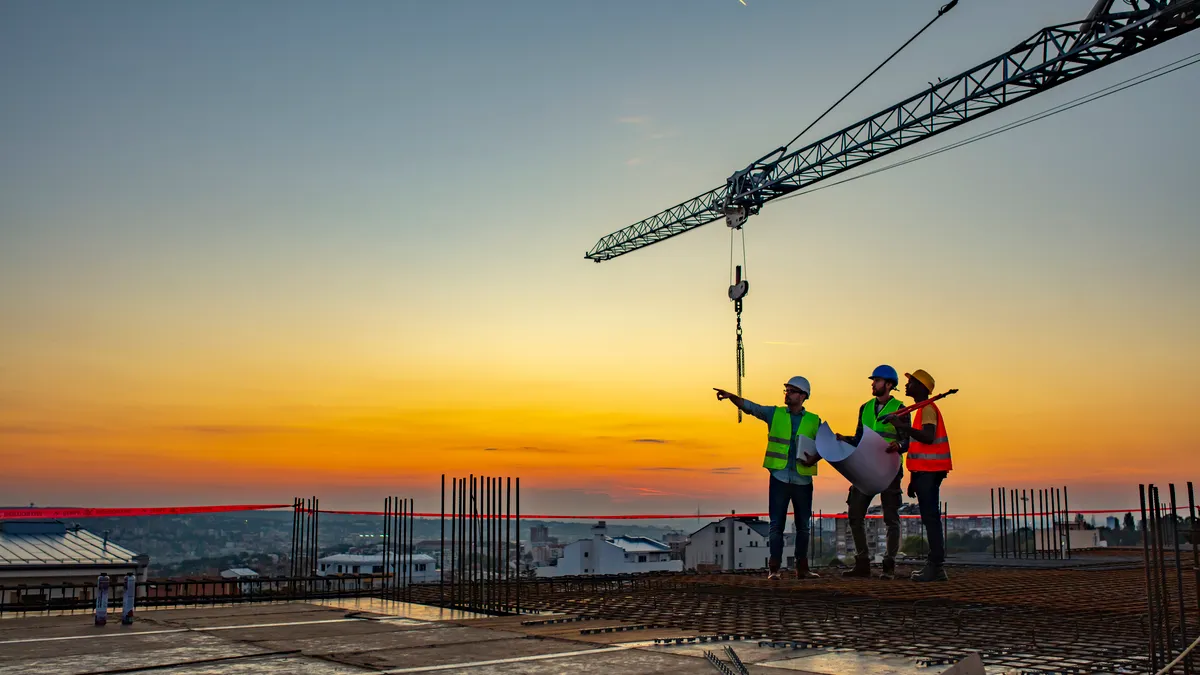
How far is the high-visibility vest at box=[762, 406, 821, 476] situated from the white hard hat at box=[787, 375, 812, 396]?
360 mm

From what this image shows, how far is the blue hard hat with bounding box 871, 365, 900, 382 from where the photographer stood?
14562 mm

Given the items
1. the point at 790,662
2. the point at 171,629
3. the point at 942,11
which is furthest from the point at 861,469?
the point at 942,11

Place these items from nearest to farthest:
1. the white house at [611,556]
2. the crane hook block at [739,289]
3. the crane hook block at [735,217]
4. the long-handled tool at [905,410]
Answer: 1. the long-handled tool at [905,410]
2. the crane hook block at [739,289]
3. the crane hook block at [735,217]
4. the white house at [611,556]

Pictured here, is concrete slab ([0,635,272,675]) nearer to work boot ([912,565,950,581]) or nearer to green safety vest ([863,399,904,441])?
green safety vest ([863,399,904,441])

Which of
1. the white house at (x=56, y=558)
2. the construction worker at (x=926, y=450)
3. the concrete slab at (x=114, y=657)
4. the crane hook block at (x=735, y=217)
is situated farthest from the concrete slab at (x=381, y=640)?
the crane hook block at (x=735, y=217)

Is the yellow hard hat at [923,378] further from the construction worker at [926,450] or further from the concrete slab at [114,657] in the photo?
the concrete slab at [114,657]

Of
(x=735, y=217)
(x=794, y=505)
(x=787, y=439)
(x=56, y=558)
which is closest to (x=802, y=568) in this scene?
(x=794, y=505)

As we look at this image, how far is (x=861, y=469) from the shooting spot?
1425cm

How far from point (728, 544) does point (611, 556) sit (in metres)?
11.8

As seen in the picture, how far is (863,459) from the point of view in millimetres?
14219

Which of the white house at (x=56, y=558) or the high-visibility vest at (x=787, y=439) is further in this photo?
the white house at (x=56, y=558)

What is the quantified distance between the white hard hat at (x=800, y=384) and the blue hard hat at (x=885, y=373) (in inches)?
38.6

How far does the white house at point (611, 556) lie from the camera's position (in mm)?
81312

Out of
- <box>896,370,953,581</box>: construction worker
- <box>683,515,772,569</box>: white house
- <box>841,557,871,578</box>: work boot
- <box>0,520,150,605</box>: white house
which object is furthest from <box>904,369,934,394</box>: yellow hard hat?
<box>683,515,772,569</box>: white house
